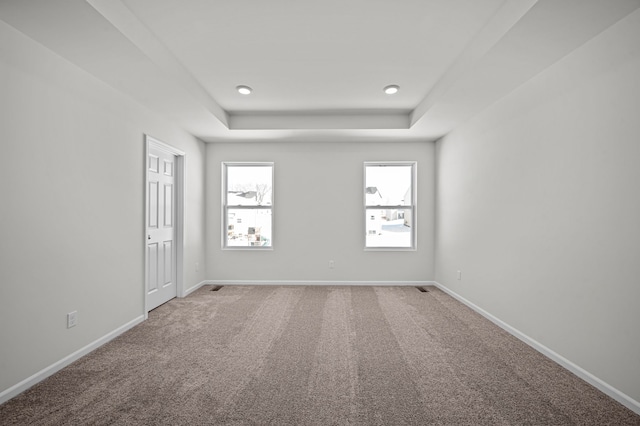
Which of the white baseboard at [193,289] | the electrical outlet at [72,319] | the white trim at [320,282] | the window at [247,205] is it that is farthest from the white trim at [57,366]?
the window at [247,205]

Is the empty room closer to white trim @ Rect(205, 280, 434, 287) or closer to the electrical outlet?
the electrical outlet

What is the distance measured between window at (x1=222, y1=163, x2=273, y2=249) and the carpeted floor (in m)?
1.89

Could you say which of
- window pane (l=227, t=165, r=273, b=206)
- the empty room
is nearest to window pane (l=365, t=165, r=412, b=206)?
the empty room

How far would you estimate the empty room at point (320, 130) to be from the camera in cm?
197

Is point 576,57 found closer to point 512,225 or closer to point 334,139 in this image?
point 512,225

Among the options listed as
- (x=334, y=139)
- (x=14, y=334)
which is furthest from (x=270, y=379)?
(x=334, y=139)

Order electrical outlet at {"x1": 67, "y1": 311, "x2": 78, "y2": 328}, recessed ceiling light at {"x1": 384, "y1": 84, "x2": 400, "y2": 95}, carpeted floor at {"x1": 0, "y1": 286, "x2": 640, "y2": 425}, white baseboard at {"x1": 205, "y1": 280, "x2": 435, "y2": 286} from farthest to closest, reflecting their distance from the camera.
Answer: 1. white baseboard at {"x1": 205, "y1": 280, "x2": 435, "y2": 286}
2. recessed ceiling light at {"x1": 384, "y1": 84, "x2": 400, "y2": 95}
3. electrical outlet at {"x1": 67, "y1": 311, "x2": 78, "y2": 328}
4. carpeted floor at {"x1": 0, "y1": 286, "x2": 640, "y2": 425}

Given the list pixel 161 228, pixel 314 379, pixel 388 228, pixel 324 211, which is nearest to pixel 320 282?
pixel 324 211

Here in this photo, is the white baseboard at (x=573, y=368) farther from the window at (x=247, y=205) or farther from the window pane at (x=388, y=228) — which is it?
the window at (x=247, y=205)

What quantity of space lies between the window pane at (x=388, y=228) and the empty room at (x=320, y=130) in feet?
3.42

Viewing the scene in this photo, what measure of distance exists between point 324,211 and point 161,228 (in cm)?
243

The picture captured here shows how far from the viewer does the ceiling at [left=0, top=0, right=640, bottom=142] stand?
1.96 metres

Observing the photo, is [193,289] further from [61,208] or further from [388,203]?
[388,203]

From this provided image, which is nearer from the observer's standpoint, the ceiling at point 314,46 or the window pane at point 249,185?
the ceiling at point 314,46
